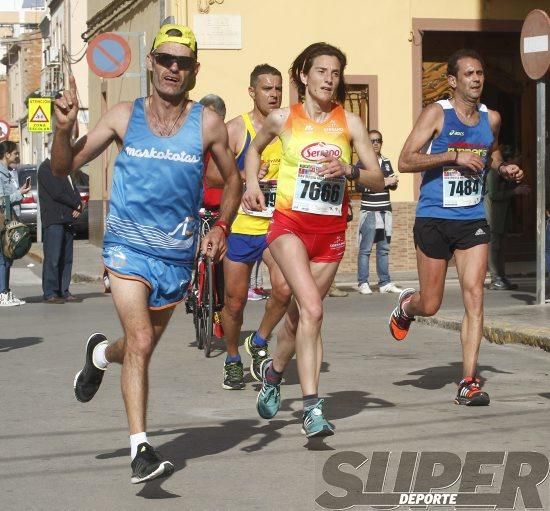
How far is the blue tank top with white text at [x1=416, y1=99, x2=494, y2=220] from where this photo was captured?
363 inches

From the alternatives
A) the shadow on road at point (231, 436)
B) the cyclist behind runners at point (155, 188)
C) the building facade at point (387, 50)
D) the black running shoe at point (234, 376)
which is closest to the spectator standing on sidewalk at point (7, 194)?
A: the building facade at point (387, 50)

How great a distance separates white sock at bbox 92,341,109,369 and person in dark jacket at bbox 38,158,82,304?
400 inches

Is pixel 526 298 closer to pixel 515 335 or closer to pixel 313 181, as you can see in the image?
pixel 515 335

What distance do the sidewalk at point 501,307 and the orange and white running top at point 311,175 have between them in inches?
165

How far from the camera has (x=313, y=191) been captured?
26.2 feet

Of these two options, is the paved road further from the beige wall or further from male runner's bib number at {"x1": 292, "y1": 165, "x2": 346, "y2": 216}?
the beige wall

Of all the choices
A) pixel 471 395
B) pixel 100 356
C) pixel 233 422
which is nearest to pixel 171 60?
pixel 100 356

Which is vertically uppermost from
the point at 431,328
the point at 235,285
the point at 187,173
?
the point at 187,173

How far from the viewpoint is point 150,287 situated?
22.4 feet

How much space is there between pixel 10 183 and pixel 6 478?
11156 millimetres

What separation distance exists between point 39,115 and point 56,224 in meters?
15.1

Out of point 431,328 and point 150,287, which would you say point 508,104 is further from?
point 150,287

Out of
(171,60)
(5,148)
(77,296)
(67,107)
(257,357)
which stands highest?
(171,60)

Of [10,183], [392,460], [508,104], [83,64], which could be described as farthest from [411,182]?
[83,64]
